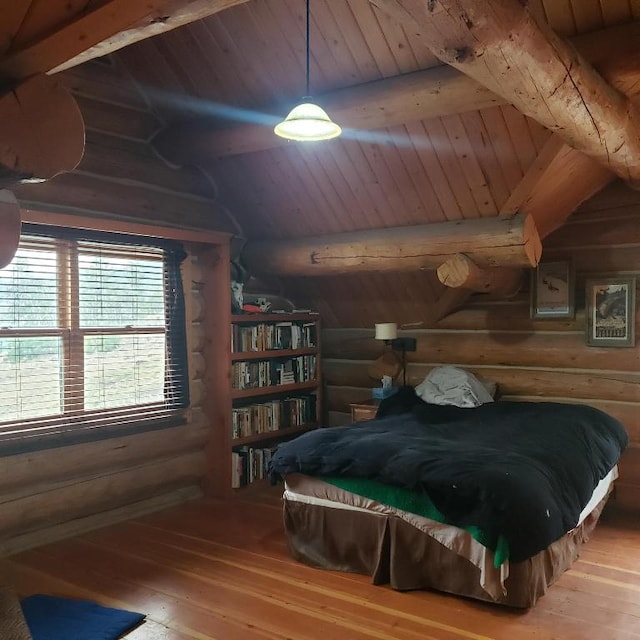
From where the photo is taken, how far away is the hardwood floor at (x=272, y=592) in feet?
8.91

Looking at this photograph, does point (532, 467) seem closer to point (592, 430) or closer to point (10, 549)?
point (592, 430)

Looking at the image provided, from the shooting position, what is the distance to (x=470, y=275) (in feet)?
13.4

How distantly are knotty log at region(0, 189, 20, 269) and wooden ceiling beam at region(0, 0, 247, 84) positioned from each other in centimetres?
31

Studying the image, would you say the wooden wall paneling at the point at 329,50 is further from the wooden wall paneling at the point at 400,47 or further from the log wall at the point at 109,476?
the log wall at the point at 109,476

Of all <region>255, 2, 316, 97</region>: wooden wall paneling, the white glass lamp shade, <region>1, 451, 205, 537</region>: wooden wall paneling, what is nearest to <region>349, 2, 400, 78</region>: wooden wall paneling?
<region>255, 2, 316, 97</region>: wooden wall paneling

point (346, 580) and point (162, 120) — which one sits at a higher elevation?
point (162, 120)

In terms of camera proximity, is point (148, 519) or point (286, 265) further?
point (286, 265)

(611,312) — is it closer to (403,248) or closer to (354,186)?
(403,248)

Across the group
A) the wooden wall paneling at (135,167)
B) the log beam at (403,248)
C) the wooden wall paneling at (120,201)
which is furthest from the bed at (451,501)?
the wooden wall paneling at (135,167)

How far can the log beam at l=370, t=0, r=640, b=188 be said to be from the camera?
1.80 meters

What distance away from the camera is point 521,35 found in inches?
80.2

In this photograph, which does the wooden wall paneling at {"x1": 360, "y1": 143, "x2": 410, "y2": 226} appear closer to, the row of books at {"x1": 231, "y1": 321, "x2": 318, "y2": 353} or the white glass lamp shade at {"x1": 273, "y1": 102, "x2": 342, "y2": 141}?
the white glass lamp shade at {"x1": 273, "y1": 102, "x2": 342, "y2": 141}

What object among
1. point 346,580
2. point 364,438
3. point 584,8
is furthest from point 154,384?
point 584,8

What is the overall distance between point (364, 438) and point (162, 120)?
265 cm
